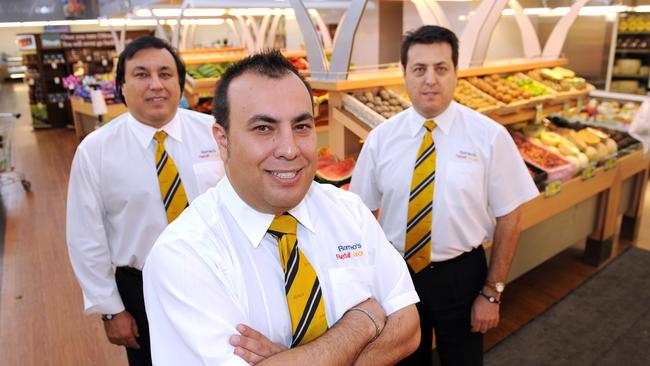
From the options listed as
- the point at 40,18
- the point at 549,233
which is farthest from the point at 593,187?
the point at 40,18

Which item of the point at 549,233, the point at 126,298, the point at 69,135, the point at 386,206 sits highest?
the point at 386,206

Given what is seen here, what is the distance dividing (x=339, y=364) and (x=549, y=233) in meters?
3.35

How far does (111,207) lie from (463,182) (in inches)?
61.9

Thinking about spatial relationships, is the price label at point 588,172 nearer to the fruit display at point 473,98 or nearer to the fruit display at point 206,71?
the fruit display at point 473,98

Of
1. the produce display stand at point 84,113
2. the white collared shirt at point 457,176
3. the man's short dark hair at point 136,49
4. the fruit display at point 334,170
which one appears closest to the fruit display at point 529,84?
the fruit display at point 334,170

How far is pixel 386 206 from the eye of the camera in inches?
94.8

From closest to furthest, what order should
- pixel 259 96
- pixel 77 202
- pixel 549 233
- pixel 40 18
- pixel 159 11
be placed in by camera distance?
pixel 259 96, pixel 77 202, pixel 549 233, pixel 159 11, pixel 40 18

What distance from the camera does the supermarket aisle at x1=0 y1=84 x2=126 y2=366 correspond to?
3479mm

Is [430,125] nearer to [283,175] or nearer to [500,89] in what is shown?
[283,175]

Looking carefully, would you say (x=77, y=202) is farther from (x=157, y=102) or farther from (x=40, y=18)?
(x=40, y=18)

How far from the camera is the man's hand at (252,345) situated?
3.59ft

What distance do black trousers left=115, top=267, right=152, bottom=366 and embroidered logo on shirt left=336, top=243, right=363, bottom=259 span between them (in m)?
1.19

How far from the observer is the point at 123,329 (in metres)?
2.15

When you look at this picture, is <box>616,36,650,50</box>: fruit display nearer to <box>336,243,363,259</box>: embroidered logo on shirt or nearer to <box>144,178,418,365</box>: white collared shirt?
<box>144,178,418,365</box>: white collared shirt
